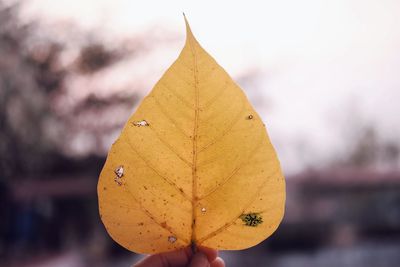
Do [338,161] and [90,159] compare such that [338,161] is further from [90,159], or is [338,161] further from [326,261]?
[90,159]

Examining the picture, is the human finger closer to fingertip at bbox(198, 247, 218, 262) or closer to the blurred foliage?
fingertip at bbox(198, 247, 218, 262)

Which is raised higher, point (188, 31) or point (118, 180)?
point (188, 31)

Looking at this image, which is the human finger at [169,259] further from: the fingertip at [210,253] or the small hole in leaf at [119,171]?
the small hole in leaf at [119,171]

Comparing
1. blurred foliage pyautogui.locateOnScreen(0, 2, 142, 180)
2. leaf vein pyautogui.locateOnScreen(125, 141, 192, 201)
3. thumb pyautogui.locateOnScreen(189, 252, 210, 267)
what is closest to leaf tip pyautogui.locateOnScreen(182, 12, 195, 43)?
leaf vein pyautogui.locateOnScreen(125, 141, 192, 201)

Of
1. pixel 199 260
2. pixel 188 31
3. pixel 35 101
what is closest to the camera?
pixel 188 31

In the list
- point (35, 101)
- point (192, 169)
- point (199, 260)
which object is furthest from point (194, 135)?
point (35, 101)

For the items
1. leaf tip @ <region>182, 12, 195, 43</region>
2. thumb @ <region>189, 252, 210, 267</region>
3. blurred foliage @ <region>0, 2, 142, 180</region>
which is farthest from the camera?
blurred foliage @ <region>0, 2, 142, 180</region>

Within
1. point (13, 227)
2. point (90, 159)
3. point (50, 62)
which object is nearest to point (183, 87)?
point (50, 62)

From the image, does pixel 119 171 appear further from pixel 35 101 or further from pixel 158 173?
pixel 35 101

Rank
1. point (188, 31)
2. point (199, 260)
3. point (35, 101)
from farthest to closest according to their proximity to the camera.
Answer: point (35, 101), point (199, 260), point (188, 31)
